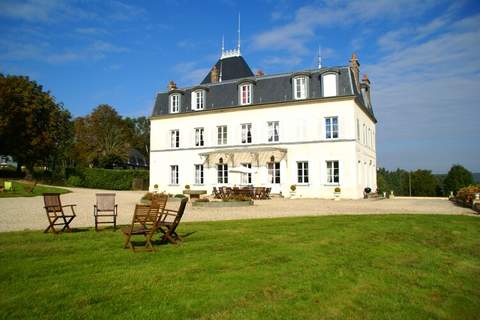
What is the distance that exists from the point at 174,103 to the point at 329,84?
13.0m

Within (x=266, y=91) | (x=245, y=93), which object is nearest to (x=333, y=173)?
(x=266, y=91)

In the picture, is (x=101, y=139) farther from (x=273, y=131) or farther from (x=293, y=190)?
(x=293, y=190)

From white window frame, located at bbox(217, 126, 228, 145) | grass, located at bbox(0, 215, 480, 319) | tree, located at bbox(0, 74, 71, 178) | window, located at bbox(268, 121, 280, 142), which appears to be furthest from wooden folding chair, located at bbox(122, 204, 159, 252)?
tree, located at bbox(0, 74, 71, 178)

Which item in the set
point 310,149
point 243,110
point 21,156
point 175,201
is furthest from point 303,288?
point 21,156

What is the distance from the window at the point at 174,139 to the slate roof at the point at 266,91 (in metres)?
1.78

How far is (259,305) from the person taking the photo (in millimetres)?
4078

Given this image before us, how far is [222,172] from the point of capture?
92.0 feet

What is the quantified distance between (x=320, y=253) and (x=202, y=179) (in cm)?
2294

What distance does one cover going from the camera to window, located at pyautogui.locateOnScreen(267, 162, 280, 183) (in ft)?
85.0

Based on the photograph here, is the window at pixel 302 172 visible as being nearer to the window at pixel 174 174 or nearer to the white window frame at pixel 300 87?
the white window frame at pixel 300 87

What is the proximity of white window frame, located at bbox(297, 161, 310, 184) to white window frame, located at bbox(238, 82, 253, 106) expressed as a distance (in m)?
6.05

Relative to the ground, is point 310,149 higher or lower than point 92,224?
higher

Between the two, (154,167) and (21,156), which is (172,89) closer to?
(154,167)

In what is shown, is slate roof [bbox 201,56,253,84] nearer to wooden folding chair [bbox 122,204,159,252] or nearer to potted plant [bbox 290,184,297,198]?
potted plant [bbox 290,184,297,198]
